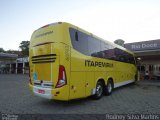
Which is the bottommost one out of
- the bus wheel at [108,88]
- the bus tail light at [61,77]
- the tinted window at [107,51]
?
the bus wheel at [108,88]

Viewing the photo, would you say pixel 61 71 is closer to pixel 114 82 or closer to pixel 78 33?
pixel 78 33

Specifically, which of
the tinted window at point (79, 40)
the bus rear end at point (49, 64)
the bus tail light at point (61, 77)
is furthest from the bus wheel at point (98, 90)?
the bus tail light at point (61, 77)

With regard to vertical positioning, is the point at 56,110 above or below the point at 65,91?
below

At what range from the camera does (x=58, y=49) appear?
6.68 metres

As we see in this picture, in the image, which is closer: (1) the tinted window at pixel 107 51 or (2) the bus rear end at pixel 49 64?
(2) the bus rear end at pixel 49 64

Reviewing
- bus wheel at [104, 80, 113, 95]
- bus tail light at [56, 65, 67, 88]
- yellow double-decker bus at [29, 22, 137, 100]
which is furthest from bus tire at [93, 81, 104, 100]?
bus tail light at [56, 65, 67, 88]

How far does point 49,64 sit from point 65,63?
72 centimetres

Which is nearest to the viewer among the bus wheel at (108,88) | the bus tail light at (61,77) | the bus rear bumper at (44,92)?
the bus tail light at (61,77)

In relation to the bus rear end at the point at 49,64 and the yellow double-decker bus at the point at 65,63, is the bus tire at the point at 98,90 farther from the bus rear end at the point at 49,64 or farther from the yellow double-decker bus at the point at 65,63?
the bus rear end at the point at 49,64

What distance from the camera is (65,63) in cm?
665

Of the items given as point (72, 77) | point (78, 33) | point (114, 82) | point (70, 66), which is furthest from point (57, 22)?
point (114, 82)

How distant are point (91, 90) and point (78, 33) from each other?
2745 millimetres

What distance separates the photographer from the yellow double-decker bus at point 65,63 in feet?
21.9

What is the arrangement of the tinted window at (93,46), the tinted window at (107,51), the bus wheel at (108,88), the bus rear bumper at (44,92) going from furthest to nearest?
the bus wheel at (108,88) < the tinted window at (107,51) < the tinted window at (93,46) < the bus rear bumper at (44,92)
